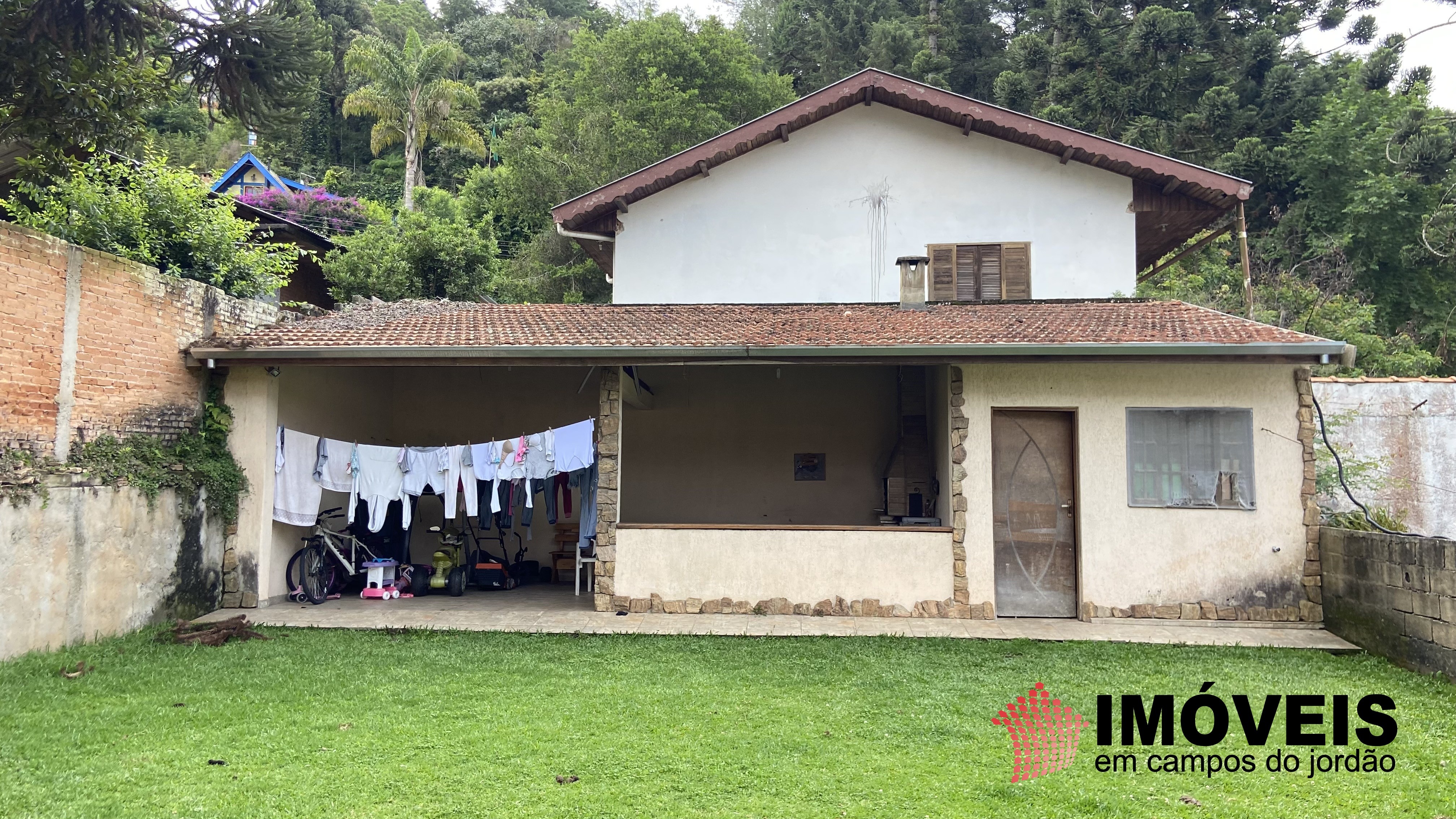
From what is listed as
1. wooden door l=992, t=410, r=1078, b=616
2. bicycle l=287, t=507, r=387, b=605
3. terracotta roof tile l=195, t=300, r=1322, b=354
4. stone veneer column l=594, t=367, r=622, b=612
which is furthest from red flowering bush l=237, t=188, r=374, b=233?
wooden door l=992, t=410, r=1078, b=616

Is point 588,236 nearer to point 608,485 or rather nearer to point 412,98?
point 608,485

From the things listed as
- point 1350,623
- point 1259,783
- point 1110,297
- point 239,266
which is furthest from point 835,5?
point 1259,783

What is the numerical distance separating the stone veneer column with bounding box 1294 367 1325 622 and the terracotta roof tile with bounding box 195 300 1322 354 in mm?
697

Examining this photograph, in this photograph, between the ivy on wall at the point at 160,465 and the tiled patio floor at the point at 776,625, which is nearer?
the ivy on wall at the point at 160,465

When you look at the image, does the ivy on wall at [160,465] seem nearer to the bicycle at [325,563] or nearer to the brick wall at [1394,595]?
the bicycle at [325,563]

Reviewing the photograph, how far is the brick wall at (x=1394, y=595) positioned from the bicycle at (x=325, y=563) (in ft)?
32.2

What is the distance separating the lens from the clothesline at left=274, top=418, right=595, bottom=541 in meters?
9.51

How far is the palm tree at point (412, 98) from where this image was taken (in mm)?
30344

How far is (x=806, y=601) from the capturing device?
9.18 meters

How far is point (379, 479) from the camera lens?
986 cm

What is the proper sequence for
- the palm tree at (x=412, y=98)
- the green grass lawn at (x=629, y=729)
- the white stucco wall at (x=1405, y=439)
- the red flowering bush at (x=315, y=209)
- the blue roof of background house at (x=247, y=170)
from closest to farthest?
the green grass lawn at (x=629, y=729) → the white stucco wall at (x=1405, y=439) → the red flowering bush at (x=315, y=209) → the palm tree at (x=412, y=98) → the blue roof of background house at (x=247, y=170)

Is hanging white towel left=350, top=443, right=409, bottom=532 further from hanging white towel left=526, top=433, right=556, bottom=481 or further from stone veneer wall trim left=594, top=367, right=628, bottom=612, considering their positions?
stone veneer wall trim left=594, top=367, right=628, bottom=612

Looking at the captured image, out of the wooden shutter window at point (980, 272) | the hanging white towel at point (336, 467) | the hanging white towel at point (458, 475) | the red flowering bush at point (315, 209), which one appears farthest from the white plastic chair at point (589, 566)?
the red flowering bush at point (315, 209)

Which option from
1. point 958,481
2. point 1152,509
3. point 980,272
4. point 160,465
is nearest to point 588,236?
point 980,272
